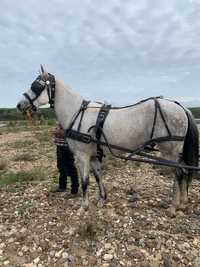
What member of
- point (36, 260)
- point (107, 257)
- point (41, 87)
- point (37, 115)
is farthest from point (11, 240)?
point (41, 87)

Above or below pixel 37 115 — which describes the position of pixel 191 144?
below

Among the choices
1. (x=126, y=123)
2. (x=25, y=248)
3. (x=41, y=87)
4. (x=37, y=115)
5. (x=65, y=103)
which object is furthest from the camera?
(x=37, y=115)

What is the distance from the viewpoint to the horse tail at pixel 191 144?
5.51 meters

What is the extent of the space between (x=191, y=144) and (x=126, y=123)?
1356mm

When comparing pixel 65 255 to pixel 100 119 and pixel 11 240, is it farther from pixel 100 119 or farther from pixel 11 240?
pixel 100 119

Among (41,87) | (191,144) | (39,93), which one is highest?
(41,87)

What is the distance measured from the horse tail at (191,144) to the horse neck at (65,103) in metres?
2.28

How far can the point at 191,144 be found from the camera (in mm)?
5590

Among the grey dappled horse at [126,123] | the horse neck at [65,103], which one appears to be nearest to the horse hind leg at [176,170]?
the grey dappled horse at [126,123]

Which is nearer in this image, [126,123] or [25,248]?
[25,248]

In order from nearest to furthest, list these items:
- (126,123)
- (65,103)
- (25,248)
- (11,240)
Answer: (25,248) → (11,240) → (126,123) → (65,103)

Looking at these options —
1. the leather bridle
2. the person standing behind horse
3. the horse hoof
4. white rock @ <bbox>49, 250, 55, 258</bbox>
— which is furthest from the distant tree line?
the horse hoof

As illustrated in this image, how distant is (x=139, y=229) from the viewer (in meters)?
5.31

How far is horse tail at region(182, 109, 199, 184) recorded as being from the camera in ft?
18.1
